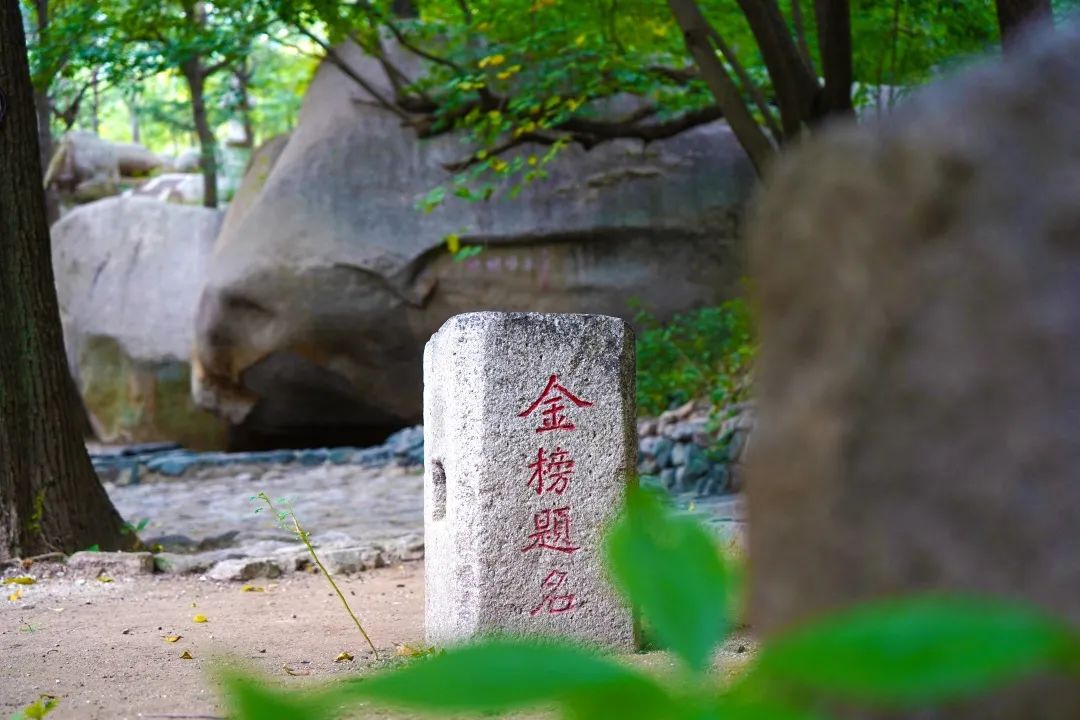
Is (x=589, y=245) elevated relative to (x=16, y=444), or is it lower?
elevated

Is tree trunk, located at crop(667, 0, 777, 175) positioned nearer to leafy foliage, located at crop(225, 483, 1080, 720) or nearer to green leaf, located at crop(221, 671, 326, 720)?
leafy foliage, located at crop(225, 483, 1080, 720)

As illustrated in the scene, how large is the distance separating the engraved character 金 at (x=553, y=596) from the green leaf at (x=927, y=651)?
3.07 m

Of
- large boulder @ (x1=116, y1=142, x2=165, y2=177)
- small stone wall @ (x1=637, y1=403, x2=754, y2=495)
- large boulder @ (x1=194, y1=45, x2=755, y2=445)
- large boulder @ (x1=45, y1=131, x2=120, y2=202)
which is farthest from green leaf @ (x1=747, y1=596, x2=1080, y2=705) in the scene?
large boulder @ (x1=116, y1=142, x2=165, y2=177)

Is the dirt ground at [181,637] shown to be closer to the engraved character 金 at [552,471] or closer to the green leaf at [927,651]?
the engraved character 金 at [552,471]

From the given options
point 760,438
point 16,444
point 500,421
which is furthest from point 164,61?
point 760,438

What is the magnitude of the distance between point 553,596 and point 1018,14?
10.5ft

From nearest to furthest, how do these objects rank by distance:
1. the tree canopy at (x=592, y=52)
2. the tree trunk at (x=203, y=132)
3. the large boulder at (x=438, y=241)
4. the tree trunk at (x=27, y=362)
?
the tree trunk at (x=27, y=362)
the tree canopy at (x=592, y=52)
the large boulder at (x=438, y=241)
the tree trunk at (x=203, y=132)

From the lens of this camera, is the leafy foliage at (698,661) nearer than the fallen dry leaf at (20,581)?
Yes

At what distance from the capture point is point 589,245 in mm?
10719

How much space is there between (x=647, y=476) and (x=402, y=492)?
6.94 feet

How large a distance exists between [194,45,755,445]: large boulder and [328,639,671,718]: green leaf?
33.0ft

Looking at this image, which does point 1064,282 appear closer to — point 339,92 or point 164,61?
point 164,61

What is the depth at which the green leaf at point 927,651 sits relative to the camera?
15.4 inches

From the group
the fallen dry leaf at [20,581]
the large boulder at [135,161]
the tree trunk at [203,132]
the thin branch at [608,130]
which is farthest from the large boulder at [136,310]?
the fallen dry leaf at [20,581]
